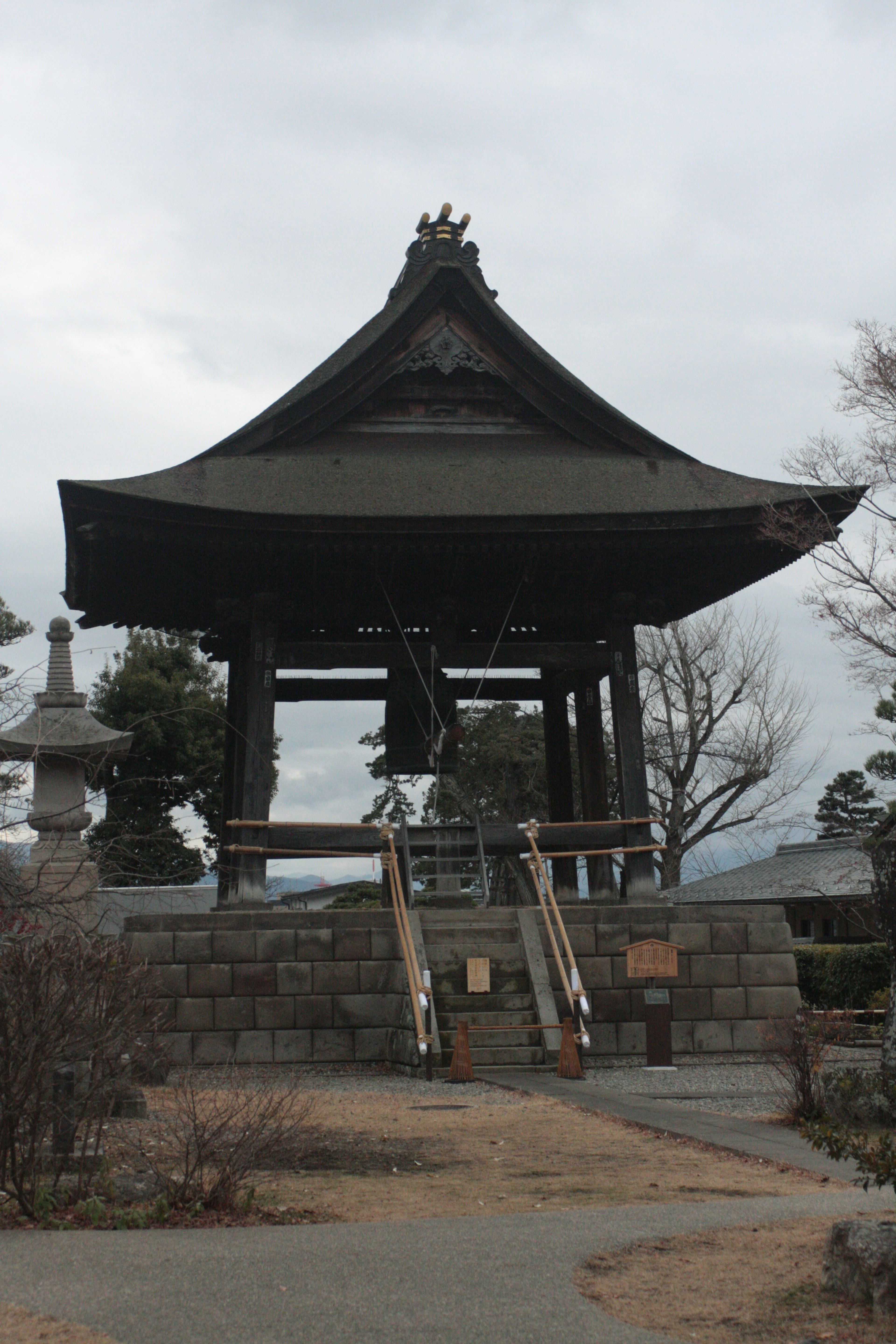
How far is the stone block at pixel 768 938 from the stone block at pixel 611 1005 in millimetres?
1677

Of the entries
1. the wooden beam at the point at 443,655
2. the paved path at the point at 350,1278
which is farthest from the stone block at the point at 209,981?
the paved path at the point at 350,1278

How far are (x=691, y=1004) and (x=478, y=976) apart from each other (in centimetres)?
279

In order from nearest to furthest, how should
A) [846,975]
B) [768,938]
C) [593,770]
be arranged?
[768,938] → [593,770] → [846,975]

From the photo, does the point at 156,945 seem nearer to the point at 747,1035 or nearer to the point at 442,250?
the point at 747,1035

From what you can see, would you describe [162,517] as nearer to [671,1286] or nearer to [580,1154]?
[580,1154]

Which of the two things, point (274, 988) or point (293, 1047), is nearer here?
point (293, 1047)

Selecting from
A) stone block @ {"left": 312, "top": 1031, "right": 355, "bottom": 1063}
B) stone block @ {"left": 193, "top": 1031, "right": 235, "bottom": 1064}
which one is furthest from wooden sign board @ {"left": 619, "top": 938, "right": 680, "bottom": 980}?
stone block @ {"left": 193, "top": 1031, "right": 235, "bottom": 1064}

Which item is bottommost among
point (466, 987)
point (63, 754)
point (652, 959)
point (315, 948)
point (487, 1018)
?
point (487, 1018)

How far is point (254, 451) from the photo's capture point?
1708 cm

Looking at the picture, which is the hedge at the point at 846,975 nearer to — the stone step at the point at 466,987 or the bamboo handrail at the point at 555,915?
the bamboo handrail at the point at 555,915

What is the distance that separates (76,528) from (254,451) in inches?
136

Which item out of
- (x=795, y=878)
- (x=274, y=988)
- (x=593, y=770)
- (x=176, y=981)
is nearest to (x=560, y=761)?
(x=593, y=770)

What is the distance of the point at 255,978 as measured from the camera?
45.1 feet

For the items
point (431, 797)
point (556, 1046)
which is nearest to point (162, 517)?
point (556, 1046)
